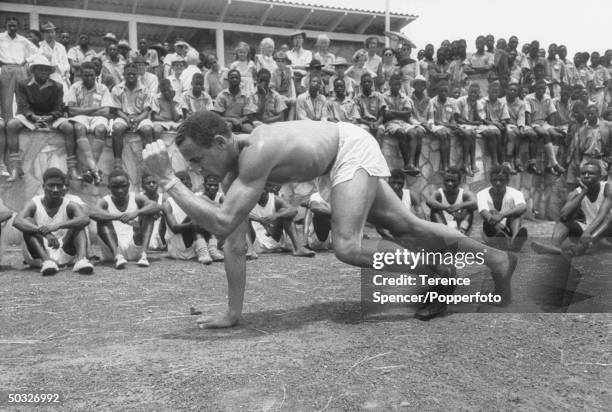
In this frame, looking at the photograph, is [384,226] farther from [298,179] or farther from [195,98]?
[195,98]

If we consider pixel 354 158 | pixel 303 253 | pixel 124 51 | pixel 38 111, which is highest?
pixel 124 51

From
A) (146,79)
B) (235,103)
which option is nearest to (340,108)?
Answer: (235,103)

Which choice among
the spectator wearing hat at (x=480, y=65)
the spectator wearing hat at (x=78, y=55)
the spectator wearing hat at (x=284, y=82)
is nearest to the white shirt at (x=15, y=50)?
the spectator wearing hat at (x=78, y=55)

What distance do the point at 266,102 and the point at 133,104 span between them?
6.56 ft

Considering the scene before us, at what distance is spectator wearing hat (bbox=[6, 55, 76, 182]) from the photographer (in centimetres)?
764

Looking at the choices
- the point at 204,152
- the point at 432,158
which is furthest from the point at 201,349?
the point at 432,158

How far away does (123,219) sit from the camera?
6480 millimetres

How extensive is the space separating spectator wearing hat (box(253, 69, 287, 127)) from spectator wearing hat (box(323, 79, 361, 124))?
742 mm

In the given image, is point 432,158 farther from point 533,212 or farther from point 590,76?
point 590,76

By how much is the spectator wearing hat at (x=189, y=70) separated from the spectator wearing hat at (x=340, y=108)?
7.54 feet

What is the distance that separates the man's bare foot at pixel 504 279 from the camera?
372 cm

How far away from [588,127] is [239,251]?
8.80 m

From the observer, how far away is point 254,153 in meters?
3.23

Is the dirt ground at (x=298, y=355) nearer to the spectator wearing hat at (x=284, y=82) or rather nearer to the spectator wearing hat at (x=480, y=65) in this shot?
the spectator wearing hat at (x=284, y=82)
